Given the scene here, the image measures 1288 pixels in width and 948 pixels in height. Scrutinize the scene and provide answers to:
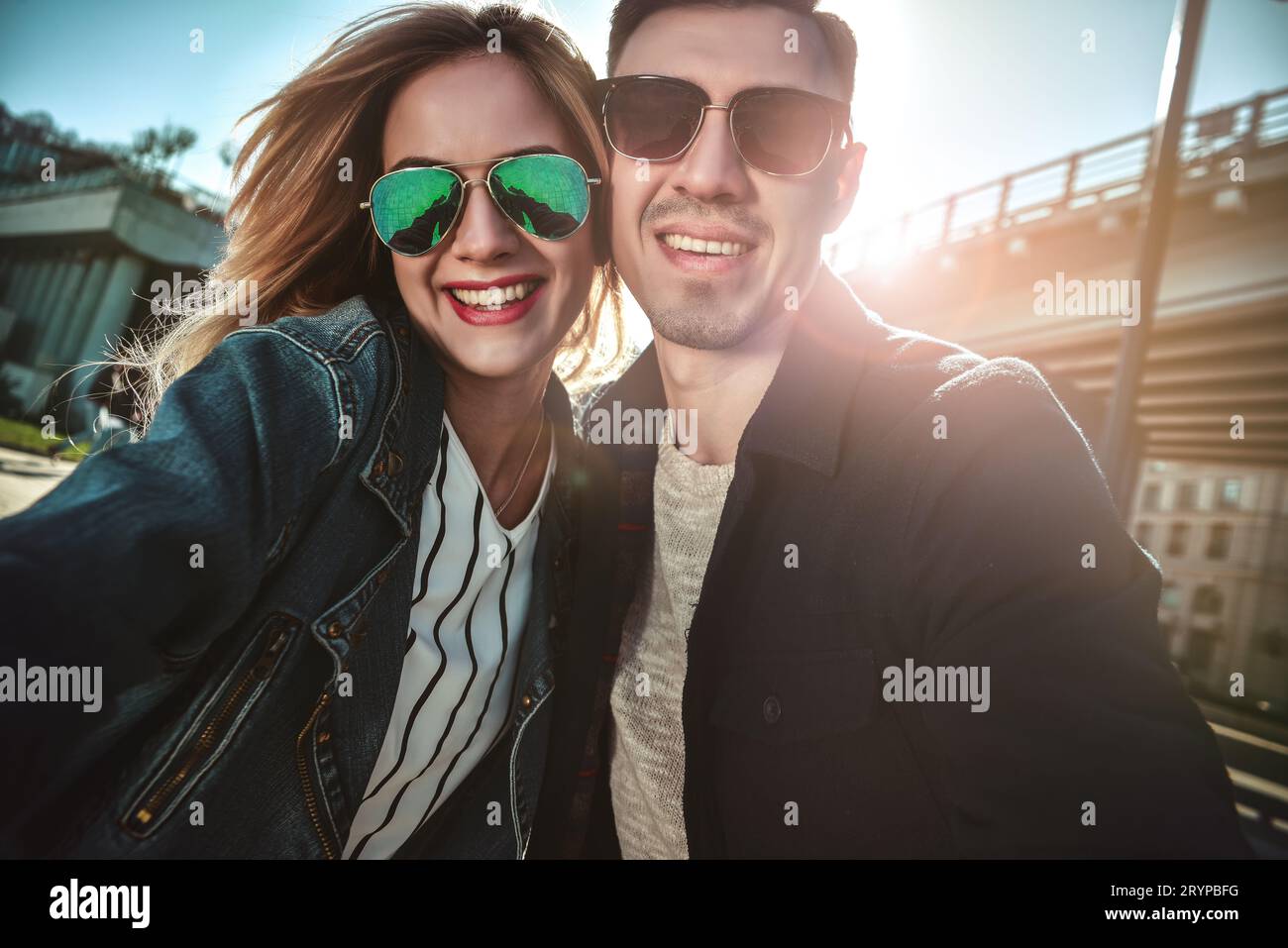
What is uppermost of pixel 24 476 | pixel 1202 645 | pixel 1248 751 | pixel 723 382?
pixel 723 382

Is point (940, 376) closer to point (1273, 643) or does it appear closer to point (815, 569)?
point (815, 569)

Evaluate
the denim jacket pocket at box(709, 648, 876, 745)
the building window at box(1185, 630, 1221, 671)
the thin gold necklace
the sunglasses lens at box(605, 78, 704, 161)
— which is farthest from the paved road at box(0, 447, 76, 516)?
the building window at box(1185, 630, 1221, 671)

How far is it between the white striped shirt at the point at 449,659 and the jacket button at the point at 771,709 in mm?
889

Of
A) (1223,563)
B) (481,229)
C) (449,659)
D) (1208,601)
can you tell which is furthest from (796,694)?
(1208,601)

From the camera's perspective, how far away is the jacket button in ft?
6.46

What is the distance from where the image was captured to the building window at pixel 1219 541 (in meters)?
47.2

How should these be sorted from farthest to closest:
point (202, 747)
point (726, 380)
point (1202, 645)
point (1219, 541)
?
point (1219, 541) → point (1202, 645) → point (726, 380) → point (202, 747)

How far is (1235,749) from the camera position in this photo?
409 inches

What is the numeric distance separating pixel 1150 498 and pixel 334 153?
63010 millimetres

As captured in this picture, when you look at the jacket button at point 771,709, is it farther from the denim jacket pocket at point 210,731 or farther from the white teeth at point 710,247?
the white teeth at point 710,247

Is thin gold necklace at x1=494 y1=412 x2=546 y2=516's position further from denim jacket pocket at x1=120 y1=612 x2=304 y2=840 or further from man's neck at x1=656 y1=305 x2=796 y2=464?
denim jacket pocket at x1=120 y1=612 x2=304 y2=840

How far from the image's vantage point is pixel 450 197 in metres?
2.34
